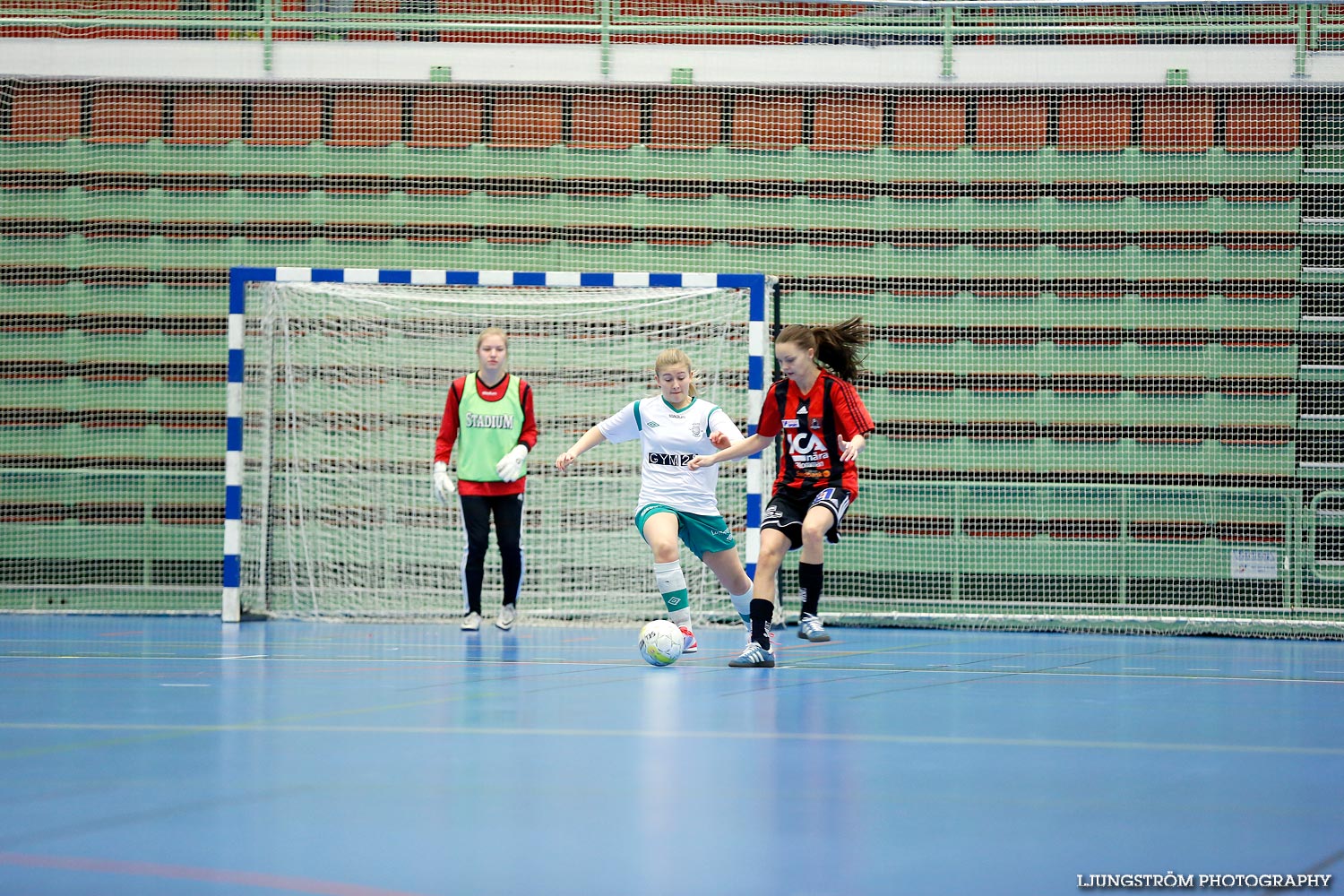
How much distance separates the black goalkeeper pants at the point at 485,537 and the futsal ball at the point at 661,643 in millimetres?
1946

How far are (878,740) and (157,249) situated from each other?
9.99m

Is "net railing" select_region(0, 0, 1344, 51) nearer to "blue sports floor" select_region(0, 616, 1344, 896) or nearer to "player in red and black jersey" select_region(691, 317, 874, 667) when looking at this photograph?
"player in red and black jersey" select_region(691, 317, 874, 667)

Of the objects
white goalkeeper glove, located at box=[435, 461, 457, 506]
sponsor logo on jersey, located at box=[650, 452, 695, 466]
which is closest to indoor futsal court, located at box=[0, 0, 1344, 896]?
sponsor logo on jersey, located at box=[650, 452, 695, 466]

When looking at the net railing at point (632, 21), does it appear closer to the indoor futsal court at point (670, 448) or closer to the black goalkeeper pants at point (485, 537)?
the indoor futsal court at point (670, 448)

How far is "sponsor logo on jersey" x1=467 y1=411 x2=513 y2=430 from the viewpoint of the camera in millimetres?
7438

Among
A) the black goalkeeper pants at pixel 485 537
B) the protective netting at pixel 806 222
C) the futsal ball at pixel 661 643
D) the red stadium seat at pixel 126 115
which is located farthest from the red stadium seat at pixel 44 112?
the futsal ball at pixel 661 643

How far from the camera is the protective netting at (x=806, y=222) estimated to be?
1092cm

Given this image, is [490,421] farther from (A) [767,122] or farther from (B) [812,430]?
(A) [767,122]

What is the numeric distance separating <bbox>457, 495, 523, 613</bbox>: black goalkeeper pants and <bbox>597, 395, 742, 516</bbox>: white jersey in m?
1.27

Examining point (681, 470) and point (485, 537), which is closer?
point (681, 470)

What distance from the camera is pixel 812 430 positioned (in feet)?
→ 20.8

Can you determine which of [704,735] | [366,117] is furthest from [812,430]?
[366,117]

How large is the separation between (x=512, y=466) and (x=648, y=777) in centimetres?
425

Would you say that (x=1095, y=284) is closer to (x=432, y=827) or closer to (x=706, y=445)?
(x=706, y=445)
